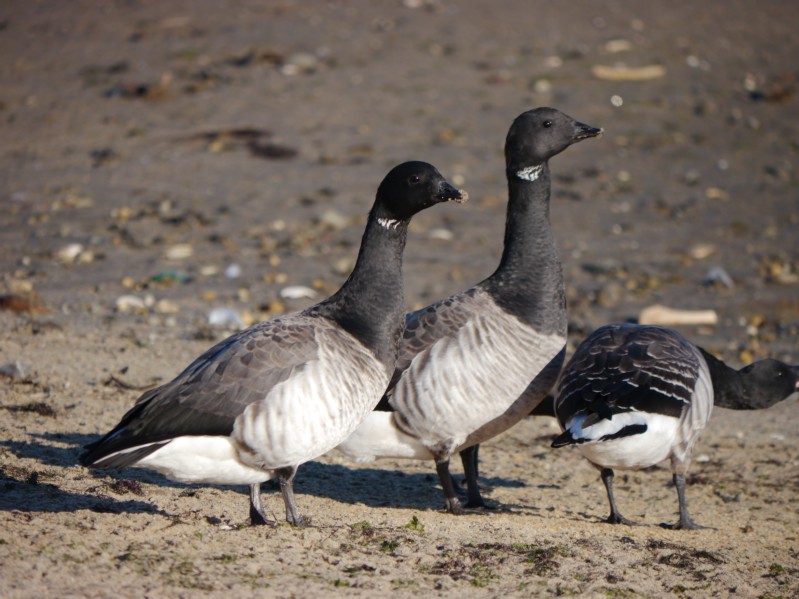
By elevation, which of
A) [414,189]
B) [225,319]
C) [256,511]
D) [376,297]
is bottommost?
[225,319]

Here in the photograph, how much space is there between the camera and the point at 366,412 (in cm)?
620

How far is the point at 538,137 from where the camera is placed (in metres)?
7.92

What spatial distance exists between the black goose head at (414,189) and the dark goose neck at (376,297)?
15 centimetres

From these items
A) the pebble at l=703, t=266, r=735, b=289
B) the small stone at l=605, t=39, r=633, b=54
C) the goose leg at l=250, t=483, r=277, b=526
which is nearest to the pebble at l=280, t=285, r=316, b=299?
the pebble at l=703, t=266, r=735, b=289

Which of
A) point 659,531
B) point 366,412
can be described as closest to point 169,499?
point 366,412

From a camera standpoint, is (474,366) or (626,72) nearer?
(474,366)

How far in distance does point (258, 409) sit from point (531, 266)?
267 centimetres

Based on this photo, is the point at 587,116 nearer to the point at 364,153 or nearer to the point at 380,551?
the point at 364,153

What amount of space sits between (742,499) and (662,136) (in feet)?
33.7

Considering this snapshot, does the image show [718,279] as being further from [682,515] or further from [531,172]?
[682,515]

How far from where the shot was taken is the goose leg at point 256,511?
6113 mm

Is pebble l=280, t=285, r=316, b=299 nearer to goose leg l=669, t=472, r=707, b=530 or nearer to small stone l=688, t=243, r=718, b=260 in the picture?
small stone l=688, t=243, r=718, b=260

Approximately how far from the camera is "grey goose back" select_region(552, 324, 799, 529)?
6.57 meters

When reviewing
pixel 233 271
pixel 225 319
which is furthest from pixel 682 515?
pixel 233 271
